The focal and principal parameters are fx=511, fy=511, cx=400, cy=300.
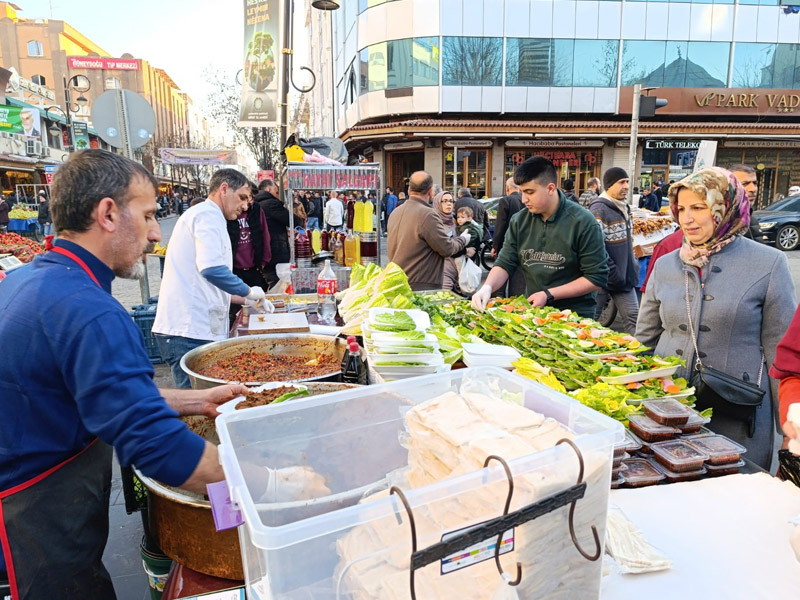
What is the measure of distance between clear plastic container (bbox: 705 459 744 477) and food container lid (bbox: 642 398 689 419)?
0.70 feet

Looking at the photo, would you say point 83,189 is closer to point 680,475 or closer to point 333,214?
point 680,475

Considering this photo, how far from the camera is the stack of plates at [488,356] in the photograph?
2605mm

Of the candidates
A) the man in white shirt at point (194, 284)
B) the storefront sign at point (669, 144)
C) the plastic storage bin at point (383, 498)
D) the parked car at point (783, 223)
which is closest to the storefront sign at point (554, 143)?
the storefront sign at point (669, 144)

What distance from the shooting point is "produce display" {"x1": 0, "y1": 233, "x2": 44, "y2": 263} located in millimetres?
9077

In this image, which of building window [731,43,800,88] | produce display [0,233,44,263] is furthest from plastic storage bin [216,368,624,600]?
building window [731,43,800,88]

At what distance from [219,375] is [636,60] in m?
27.0

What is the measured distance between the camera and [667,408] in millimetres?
2135

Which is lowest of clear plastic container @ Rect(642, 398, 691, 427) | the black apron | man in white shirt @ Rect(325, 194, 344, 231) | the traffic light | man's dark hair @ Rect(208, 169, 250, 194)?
the black apron

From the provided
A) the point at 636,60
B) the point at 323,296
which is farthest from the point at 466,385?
the point at 636,60

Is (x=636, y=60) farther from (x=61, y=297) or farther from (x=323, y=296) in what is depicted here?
(x=61, y=297)

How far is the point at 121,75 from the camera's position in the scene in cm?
6981

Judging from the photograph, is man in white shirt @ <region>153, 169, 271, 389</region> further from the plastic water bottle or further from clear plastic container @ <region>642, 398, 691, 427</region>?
clear plastic container @ <region>642, 398, 691, 427</region>

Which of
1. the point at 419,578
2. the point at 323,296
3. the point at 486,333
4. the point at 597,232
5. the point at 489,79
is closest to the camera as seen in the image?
the point at 419,578

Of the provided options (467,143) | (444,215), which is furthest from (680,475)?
(467,143)
